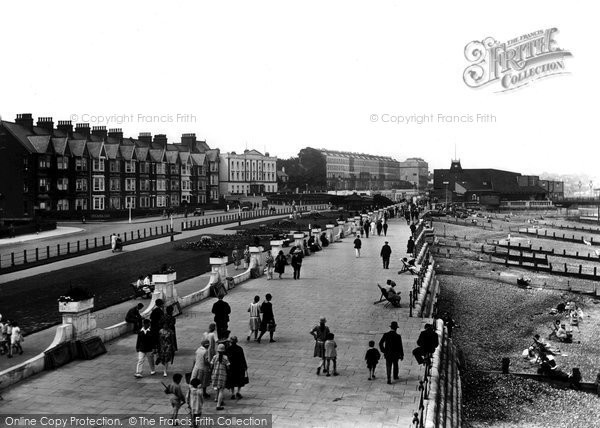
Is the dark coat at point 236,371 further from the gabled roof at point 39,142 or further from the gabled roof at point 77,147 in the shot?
the gabled roof at point 77,147

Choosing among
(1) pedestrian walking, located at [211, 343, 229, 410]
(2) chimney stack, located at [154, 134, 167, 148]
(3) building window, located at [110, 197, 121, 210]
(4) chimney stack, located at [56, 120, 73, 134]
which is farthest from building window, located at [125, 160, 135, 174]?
(1) pedestrian walking, located at [211, 343, 229, 410]

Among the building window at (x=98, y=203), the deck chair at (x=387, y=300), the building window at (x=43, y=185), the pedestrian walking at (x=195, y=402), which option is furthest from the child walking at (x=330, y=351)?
the building window at (x=98, y=203)

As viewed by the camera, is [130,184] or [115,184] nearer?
[115,184]

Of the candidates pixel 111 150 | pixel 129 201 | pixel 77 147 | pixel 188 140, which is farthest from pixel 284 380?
pixel 188 140

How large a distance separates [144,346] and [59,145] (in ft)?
204

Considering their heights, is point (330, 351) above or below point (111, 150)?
below

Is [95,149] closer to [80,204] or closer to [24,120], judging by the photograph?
[80,204]

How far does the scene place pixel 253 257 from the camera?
2753 centimetres

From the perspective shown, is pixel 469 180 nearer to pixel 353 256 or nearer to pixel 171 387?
pixel 353 256

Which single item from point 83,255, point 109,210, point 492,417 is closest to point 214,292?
point 492,417

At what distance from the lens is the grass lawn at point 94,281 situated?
21.3m

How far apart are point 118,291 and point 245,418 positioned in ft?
52.2

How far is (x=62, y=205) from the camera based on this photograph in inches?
2751

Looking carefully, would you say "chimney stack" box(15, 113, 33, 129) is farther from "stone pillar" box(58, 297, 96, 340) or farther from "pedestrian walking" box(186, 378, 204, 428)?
"pedestrian walking" box(186, 378, 204, 428)
